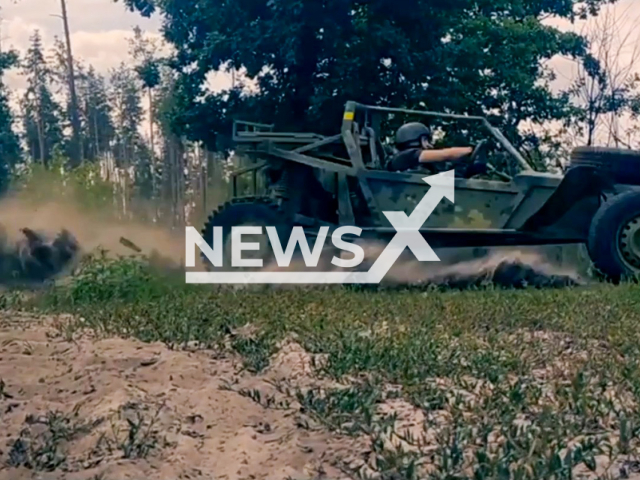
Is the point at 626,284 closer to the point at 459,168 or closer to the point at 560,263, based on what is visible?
the point at 560,263

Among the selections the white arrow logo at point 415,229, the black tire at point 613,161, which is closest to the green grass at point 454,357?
the white arrow logo at point 415,229

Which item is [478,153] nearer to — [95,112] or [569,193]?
[569,193]

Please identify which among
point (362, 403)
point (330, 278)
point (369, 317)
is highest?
point (362, 403)

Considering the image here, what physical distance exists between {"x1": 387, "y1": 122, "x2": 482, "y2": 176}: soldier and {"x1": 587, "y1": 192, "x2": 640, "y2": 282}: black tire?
1.37m

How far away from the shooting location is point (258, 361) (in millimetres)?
4367

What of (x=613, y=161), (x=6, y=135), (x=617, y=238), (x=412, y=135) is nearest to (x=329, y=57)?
(x=412, y=135)

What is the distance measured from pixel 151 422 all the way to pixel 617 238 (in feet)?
19.3

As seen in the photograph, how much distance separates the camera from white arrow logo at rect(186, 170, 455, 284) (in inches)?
357

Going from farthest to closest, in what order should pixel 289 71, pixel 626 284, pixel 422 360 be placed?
pixel 289 71
pixel 626 284
pixel 422 360

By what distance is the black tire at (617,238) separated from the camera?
837cm

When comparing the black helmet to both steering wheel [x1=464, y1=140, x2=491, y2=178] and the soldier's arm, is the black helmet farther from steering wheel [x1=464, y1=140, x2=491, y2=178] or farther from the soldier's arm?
steering wheel [x1=464, y1=140, x2=491, y2=178]

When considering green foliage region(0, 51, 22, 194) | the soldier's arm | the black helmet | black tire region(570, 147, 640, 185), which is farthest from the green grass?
green foliage region(0, 51, 22, 194)

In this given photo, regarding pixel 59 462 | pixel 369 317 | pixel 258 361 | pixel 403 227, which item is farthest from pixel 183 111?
pixel 59 462

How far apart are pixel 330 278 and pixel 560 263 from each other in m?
2.05
